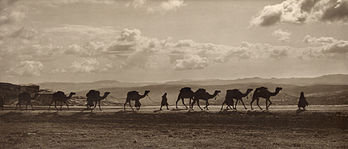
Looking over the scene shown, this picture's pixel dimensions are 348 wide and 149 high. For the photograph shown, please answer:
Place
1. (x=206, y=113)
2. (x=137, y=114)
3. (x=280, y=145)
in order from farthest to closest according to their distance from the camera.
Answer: (x=137, y=114), (x=206, y=113), (x=280, y=145)

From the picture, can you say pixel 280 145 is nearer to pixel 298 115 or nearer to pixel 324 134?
pixel 324 134

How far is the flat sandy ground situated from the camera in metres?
23.0

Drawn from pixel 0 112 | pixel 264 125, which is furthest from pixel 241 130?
pixel 0 112

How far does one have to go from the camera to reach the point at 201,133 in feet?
86.3

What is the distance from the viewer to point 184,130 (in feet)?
90.9

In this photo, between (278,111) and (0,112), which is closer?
(278,111)

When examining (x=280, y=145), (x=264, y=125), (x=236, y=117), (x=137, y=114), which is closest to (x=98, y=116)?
(x=137, y=114)

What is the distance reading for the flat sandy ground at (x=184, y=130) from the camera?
23.0 metres

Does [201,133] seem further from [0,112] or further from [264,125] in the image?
[0,112]

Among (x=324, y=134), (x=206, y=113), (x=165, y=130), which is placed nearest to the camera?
(x=324, y=134)

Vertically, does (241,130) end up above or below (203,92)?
below

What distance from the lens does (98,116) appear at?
115 feet

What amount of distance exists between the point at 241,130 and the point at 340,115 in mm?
6019

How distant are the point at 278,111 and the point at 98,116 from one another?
1414cm
